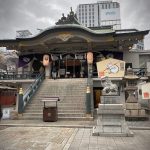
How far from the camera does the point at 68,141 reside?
8.95 m

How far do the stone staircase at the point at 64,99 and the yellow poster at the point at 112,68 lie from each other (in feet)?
7.15

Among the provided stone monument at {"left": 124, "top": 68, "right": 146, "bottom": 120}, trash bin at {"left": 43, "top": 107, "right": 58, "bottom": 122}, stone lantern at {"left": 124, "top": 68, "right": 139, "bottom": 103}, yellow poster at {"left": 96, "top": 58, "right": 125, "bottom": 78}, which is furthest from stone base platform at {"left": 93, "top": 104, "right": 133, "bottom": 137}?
yellow poster at {"left": 96, "top": 58, "right": 125, "bottom": 78}

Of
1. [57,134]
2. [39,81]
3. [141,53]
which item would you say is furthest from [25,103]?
[141,53]

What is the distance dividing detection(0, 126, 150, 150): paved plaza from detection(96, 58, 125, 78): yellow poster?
10330 millimetres

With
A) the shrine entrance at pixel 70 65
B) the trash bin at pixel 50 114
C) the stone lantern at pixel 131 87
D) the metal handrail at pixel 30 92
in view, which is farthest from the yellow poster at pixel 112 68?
the trash bin at pixel 50 114

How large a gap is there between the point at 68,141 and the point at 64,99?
9.43m

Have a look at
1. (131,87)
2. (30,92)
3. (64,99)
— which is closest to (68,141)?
(131,87)

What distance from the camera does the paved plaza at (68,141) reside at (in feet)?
26.3

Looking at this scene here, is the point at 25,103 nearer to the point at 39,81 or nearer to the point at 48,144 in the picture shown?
the point at 39,81

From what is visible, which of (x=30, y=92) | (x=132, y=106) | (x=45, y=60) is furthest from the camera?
(x=45, y=60)

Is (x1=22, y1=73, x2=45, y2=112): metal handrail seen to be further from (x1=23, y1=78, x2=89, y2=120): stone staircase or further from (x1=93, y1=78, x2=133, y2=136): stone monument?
(x1=93, y1=78, x2=133, y2=136): stone monument

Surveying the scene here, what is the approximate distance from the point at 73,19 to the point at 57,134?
2057cm

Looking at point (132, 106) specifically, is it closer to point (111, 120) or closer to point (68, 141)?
point (111, 120)

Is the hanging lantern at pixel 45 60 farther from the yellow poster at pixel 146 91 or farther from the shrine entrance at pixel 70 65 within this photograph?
the yellow poster at pixel 146 91
